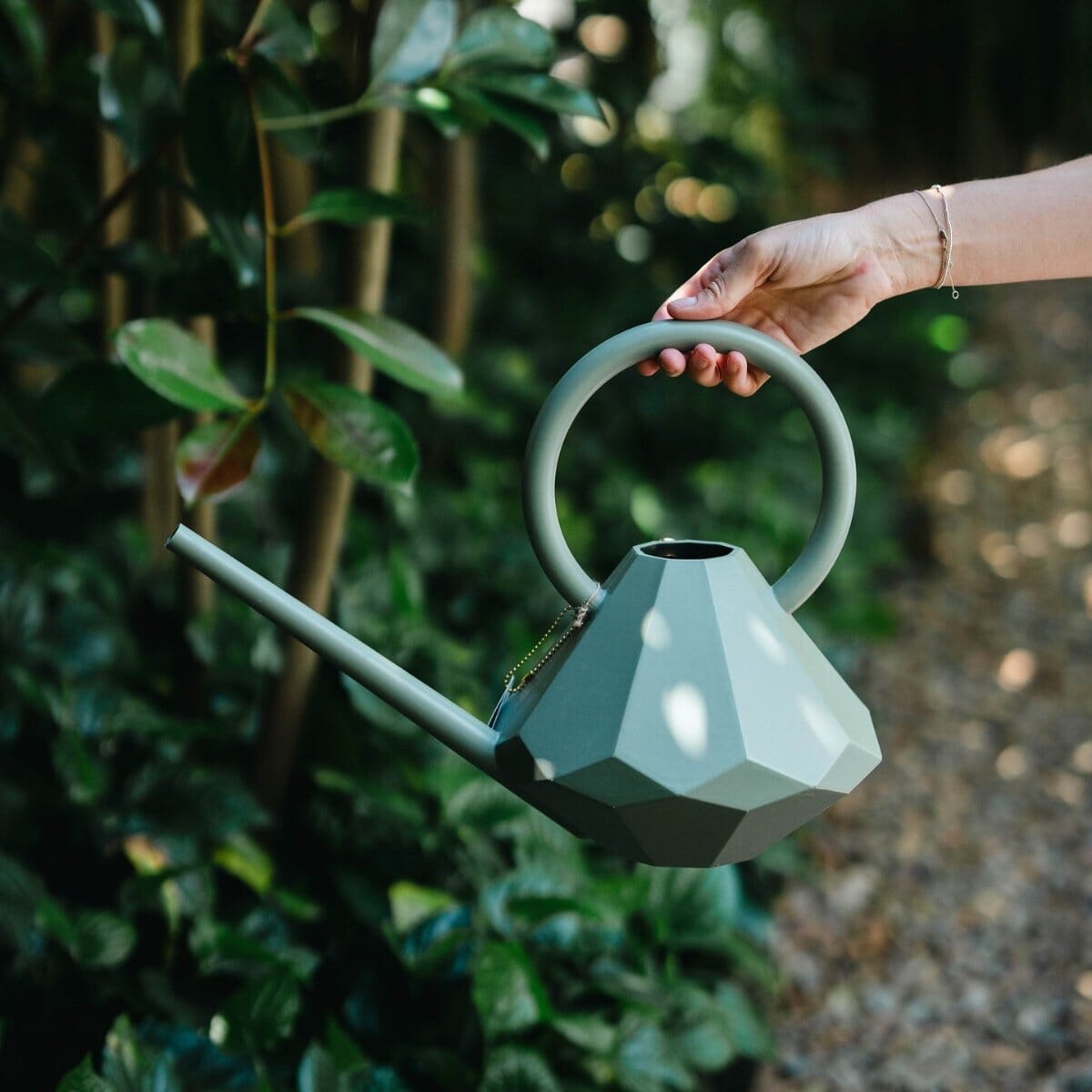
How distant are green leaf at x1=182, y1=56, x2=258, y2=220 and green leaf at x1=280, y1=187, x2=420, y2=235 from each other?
8cm

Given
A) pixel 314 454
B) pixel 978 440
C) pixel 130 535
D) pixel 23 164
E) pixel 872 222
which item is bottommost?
pixel 978 440

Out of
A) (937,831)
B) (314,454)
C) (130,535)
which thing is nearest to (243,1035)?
(314,454)

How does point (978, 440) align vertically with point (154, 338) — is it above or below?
below

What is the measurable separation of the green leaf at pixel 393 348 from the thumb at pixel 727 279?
401 mm

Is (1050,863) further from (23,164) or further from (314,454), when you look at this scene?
(23,164)

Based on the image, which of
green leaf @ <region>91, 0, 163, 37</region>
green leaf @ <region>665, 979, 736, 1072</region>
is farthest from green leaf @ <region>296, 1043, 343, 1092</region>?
green leaf @ <region>91, 0, 163, 37</region>

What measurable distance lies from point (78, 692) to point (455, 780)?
54 centimetres

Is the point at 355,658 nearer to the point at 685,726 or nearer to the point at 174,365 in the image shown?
the point at 685,726

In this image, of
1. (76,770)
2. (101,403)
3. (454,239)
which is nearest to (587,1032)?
(76,770)

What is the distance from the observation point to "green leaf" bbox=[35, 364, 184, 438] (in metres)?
1.13

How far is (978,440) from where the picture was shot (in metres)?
5.10

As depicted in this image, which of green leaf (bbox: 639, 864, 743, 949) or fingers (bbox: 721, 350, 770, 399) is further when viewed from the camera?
green leaf (bbox: 639, 864, 743, 949)

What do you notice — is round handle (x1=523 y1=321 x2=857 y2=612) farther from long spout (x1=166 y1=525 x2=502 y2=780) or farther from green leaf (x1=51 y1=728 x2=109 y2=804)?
green leaf (x1=51 y1=728 x2=109 y2=804)

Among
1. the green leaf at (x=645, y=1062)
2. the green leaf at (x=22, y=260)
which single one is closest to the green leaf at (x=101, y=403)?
the green leaf at (x=22, y=260)
